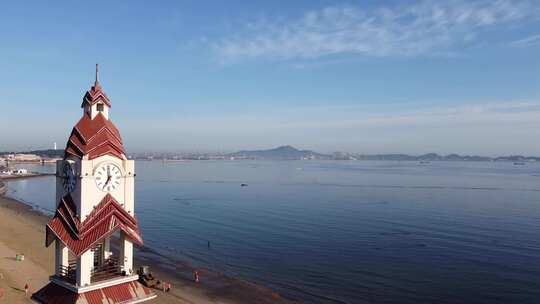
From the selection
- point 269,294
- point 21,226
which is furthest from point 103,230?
point 21,226

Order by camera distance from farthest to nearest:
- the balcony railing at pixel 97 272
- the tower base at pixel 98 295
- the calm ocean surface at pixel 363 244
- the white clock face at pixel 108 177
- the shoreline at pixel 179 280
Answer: the calm ocean surface at pixel 363 244
the shoreline at pixel 179 280
the balcony railing at pixel 97 272
the white clock face at pixel 108 177
the tower base at pixel 98 295

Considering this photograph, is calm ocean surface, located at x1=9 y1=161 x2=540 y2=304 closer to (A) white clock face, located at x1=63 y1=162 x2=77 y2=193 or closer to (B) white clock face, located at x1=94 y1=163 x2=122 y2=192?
(B) white clock face, located at x1=94 y1=163 x2=122 y2=192

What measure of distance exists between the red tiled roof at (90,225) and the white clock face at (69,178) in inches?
11.5

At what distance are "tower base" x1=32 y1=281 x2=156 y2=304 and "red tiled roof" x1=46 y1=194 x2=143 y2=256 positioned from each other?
1.44 metres

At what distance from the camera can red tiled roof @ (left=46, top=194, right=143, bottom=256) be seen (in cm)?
1399

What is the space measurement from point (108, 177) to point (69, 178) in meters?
1.27

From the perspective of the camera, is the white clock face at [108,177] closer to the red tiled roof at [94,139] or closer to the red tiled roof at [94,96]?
the red tiled roof at [94,139]

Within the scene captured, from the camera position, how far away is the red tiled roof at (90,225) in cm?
1399

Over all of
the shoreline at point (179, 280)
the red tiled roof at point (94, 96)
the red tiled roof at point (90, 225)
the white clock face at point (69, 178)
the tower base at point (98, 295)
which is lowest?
the shoreline at point (179, 280)

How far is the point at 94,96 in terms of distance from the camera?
1534cm

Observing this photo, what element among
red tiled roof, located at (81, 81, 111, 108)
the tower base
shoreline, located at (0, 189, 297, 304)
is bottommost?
shoreline, located at (0, 189, 297, 304)

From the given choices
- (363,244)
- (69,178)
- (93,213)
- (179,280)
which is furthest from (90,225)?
(363,244)

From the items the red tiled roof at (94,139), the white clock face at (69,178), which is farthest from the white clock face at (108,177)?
the white clock face at (69,178)

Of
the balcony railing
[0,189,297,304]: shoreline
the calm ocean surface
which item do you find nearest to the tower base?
the balcony railing
